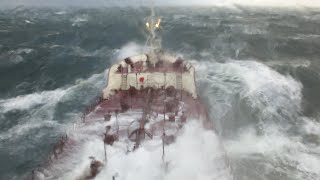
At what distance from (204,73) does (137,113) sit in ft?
57.2

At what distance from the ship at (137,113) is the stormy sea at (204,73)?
6.85ft

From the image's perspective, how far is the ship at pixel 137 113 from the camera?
82.4 feet

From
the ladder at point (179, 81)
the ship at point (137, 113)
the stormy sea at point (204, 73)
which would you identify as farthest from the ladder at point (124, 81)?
the stormy sea at point (204, 73)

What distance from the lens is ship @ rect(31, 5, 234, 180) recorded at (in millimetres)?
25109

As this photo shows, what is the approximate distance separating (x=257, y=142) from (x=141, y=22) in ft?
112

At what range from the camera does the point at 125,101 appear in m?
31.1

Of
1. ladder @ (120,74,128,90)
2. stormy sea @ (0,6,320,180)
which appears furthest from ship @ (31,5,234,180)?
stormy sea @ (0,6,320,180)

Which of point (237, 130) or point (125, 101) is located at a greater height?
point (125, 101)

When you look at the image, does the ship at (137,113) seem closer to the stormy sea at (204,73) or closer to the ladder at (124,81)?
the ladder at (124,81)

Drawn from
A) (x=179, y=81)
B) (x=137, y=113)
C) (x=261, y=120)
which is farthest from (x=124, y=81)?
(x=261, y=120)

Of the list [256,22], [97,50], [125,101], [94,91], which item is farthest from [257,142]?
[256,22]

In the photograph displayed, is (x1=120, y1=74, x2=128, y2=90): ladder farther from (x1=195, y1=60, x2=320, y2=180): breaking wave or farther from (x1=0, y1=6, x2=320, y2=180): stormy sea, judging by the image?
(x1=195, y1=60, x2=320, y2=180): breaking wave

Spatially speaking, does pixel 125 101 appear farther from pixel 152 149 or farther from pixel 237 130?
pixel 237 130

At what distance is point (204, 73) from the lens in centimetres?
4541
